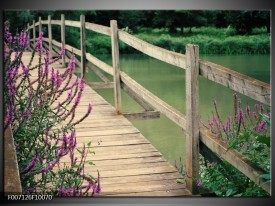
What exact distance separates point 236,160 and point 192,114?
17.3 inches

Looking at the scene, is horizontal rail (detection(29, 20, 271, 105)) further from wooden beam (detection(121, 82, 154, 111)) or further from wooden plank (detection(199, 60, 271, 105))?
wooden beam (detection(121, 82, 154, 111))

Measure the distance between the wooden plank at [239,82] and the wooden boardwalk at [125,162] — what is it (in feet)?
2.31

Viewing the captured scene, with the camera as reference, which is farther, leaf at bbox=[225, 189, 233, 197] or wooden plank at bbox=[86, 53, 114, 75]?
wooden plank at bbox=[86, 53, 114, 75]

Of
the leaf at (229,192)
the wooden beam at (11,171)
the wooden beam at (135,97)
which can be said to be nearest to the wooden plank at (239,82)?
the leaf at (229,192)

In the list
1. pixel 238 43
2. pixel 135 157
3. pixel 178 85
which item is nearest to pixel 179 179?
pixel 135 157

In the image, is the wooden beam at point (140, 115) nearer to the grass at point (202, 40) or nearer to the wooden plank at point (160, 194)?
the wooden plank at point (160, 194)

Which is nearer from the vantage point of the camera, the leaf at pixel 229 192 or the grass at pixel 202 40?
the leaf at pixel 229 192

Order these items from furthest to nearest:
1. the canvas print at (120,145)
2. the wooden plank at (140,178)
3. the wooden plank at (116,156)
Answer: the wooden plank at (116,156)
the wooden plank at (140,178)
the canvas print at (120,145)

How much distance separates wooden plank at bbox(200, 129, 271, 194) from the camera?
2510mm

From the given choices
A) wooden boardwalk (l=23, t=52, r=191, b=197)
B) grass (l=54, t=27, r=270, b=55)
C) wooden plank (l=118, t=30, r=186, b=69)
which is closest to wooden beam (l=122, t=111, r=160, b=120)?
wooden boardwalk (l=23, t=52, r=191, b=197)

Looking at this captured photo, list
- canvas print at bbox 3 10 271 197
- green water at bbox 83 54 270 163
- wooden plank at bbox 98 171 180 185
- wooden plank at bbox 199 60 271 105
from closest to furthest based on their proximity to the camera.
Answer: wooden plank at bbox 199 60 271 105, canvas print at bbox 3 10 271 197, wooden plank at bbox 98 171 180 185, green water at bbox 83 54 270 163

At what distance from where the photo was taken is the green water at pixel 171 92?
279 inches

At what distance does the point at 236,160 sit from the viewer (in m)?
2.62

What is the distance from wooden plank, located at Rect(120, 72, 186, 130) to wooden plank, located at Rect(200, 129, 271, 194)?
0.28 m
